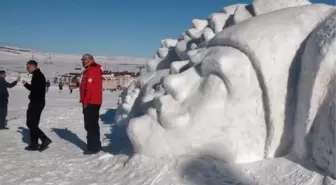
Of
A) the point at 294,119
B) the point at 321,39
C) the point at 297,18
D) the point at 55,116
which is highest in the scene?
the point at 297,18

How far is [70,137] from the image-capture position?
814cm

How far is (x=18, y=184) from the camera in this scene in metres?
4.86

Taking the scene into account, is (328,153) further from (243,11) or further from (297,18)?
(243,11)

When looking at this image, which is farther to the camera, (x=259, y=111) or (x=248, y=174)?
(x=259, y=111)

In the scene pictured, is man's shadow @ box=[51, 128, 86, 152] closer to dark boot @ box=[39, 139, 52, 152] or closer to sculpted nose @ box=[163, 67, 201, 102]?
dark boot @ box=[39, 139, 52, 152]

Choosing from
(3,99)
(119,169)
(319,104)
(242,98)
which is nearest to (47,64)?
(3,99)

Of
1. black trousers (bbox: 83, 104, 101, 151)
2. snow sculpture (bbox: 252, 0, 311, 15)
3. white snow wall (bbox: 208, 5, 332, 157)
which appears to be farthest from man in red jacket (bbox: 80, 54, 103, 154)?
snow sculpture (bbox: 252, 0, 311, 15)

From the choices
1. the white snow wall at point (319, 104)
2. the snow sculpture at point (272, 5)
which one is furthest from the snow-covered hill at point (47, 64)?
the white snow wall at point (319, 104)

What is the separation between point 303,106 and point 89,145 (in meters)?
3.51

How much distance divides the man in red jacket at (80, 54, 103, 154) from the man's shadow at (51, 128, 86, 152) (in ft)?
1.77

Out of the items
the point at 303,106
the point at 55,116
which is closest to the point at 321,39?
the point at 303,106

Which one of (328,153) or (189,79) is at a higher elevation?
(189,79)

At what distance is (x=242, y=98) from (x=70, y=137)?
4441mm

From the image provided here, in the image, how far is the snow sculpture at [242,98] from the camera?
4.75m
